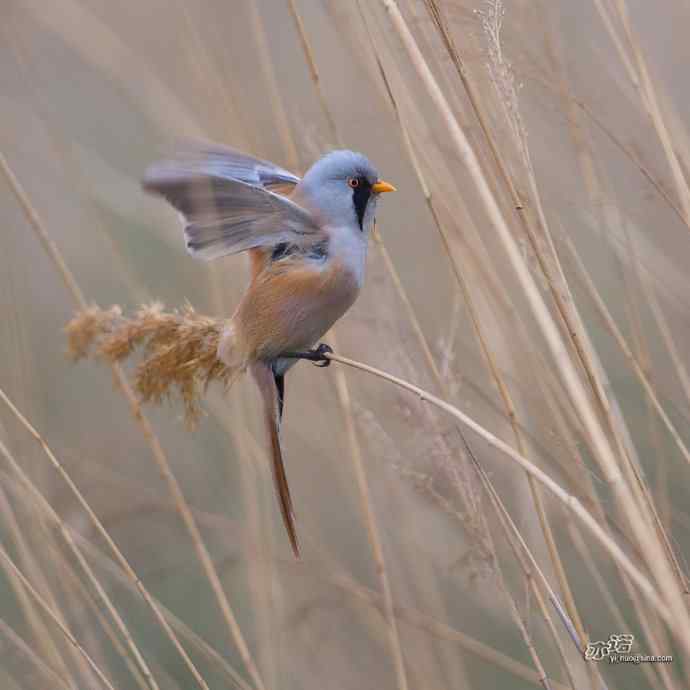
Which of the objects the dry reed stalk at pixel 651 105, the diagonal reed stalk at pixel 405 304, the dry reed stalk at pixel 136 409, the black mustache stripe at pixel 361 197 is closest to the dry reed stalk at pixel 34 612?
the dry reed stalk at pixel 136 409

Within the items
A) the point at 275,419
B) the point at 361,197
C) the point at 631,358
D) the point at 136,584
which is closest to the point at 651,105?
the point at 631,358

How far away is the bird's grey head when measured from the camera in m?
1.63

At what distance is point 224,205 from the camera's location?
143 cm

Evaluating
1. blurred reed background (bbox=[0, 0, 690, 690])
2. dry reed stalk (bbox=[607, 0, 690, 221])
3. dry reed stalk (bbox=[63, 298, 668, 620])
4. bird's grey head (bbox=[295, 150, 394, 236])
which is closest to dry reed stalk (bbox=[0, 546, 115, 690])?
blurred reed background (bbox=[0, 0, 690, 690])

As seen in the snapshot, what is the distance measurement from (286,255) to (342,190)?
0.44 feet

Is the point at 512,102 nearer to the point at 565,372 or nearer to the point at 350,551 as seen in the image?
the point at 565,372

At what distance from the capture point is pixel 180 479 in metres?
2.99

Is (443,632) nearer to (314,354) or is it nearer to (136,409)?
(314,354)

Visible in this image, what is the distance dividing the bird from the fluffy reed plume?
3 cm

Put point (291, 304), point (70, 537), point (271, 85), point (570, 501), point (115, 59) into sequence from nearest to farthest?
point (570, 501), point (70, 537), point (291, 304), point (271, 85), point (115, 59)

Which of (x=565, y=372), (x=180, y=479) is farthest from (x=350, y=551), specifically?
(x=565, y=372)

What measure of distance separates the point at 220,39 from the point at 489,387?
837 mm

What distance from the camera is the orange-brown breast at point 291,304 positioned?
5.24 feet

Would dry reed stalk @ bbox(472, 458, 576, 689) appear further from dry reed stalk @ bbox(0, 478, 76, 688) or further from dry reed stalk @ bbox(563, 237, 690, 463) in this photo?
dry reed stalk @ bbox(0, 478, 76, 688)
